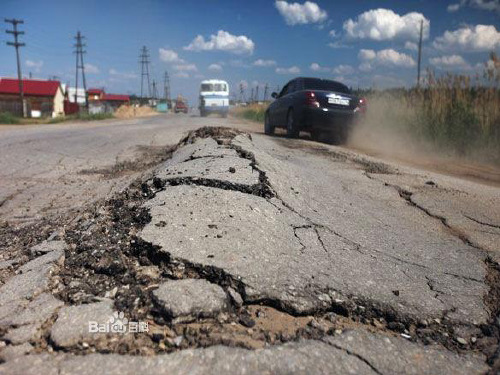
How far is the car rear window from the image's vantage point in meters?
10.7

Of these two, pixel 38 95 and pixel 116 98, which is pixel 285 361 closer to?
pixel 38 95

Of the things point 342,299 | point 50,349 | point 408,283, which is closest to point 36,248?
point 50,349

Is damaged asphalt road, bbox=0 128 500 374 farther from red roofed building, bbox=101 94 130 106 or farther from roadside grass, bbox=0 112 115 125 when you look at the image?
red roofed building, bbox=101 94 130 106

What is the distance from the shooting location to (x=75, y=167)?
7359 mm

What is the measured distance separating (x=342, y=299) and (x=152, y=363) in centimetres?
106

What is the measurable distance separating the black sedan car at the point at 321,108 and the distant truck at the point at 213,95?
21121 millimetres

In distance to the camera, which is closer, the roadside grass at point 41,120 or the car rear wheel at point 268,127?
the car rear wheel at point 268,127

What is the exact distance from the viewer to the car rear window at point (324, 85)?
35.1 feet

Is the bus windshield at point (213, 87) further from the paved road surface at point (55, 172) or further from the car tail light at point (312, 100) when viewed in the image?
the car tail light at point (312, 100)

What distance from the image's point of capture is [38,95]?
55.4 metres

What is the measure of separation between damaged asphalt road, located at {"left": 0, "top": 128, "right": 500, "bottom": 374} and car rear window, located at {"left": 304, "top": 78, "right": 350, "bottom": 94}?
725cm

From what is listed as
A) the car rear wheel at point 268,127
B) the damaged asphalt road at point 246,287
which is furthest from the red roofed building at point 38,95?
the damaged asphalt road at point 246,287

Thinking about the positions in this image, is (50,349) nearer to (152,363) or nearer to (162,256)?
(152,363)

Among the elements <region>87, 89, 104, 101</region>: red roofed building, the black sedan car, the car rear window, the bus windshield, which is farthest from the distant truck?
<region>87, 89, 104, 101</region>: red roofed building
